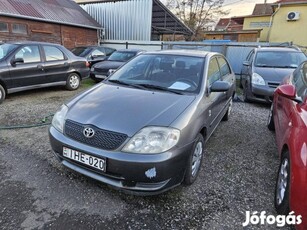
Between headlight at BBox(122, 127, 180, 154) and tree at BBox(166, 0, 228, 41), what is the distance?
2872 centimetres

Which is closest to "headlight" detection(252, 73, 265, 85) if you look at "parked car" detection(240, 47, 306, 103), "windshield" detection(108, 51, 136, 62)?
"parked car" detection(240, 47, 306, 103)

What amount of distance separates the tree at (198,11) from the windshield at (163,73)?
27159mm

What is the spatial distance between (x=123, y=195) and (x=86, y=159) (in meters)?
0.59

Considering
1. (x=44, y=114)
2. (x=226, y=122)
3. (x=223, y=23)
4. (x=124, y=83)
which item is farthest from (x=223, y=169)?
(x=223, y=23)

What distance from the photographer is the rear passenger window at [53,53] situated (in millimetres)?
6529

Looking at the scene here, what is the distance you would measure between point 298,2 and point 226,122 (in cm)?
2066

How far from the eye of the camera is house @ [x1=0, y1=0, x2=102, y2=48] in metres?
11.1

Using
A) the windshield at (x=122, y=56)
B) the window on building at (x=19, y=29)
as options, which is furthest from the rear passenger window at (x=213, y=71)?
the window on building at (x=19, y=29)

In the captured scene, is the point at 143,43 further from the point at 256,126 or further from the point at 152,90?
the point at 152,90

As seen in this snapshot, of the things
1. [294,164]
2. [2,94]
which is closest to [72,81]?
[2,94]

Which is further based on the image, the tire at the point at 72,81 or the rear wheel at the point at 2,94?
the tire at the point at 72,81

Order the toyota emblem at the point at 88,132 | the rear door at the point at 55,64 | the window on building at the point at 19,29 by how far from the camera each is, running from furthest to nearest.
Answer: the window on building at the point at 19,29 < the rear door at the point at 55,64 < the toyota emblem at the point at 88,132

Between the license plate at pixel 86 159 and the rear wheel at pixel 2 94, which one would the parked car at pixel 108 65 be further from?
the license plate at pixel 86 159

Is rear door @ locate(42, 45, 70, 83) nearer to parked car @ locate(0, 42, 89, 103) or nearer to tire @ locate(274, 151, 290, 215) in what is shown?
parked car @ locate(0, 42, 89, 103)
